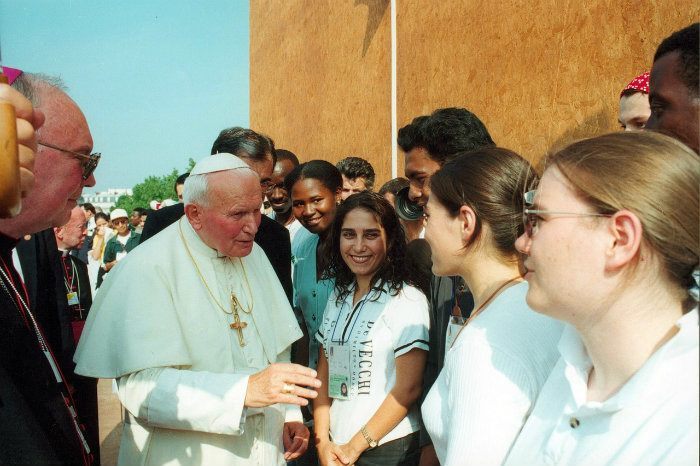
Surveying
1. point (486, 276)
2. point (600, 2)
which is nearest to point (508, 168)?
point (486, 276)

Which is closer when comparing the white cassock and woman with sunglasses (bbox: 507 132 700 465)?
woman with sunglasses (bbox: 507 132 700 465)

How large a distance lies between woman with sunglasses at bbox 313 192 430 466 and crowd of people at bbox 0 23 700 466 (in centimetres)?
1

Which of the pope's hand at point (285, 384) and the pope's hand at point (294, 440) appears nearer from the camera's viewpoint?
the pope's hand at point (285, 384)

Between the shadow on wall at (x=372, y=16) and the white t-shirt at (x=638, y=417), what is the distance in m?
9.08

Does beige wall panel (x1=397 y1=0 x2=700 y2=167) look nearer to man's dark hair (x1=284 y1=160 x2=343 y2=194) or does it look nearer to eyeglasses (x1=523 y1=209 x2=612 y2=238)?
eyeglasses (x1=523 y1=209 x2=612 y2=238)

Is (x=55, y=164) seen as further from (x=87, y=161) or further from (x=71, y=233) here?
(x=71, y=233)

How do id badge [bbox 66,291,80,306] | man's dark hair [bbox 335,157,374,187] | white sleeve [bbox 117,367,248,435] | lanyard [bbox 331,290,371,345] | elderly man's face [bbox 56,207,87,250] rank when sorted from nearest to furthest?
white sleeve [bbox 117,367,248,435]
lanyard [bbox 331,290,371,345]
id badge [bbox 66,291,80,306]
man's dark hair [bbox 335,157,374,187]
elderly man's face [bbox 56,207,87,250]

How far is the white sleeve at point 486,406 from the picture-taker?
1811 millimetres

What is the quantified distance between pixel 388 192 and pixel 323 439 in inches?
131

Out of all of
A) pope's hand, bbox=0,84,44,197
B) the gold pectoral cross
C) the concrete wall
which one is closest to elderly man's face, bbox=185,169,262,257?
the gold pectoral cross

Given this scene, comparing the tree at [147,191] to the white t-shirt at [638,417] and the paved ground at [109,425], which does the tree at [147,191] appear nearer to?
the paved ground at [109,425]

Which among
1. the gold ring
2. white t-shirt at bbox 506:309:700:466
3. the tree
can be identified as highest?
white t-shirt at bbox 506:309:700:466

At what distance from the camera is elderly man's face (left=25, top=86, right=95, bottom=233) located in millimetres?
2209

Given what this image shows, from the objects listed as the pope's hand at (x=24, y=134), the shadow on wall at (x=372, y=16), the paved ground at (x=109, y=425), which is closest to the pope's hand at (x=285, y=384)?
the pope's hand at (x=24, y=134)
